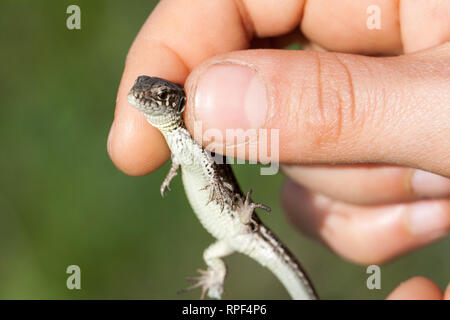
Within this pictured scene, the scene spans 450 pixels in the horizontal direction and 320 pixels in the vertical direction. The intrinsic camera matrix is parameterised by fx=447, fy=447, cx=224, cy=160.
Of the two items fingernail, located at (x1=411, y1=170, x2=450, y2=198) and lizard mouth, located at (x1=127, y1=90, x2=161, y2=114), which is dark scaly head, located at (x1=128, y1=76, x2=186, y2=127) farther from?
fingernail, located at (x1=411, y1=170, x2=450, y2=198)

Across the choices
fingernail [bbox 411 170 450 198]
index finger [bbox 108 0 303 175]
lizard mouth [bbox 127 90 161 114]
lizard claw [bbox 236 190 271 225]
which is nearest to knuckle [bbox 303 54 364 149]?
lizard mouth [bbox 127 90 161 114]

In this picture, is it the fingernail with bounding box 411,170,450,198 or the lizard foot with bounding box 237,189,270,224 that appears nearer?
the lizard foot with bounding box 237,189,270,224

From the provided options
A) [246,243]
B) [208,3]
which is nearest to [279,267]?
[246,243]

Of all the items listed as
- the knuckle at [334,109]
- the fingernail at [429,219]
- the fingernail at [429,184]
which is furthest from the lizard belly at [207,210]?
the fingernail at [429,219]

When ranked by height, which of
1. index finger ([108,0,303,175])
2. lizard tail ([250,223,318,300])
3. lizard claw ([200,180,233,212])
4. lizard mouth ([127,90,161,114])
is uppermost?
index finger ([108,0,303,175])

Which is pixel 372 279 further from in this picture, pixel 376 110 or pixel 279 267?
pixel 376 110

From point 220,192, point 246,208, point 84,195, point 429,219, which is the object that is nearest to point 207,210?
point 246,208
